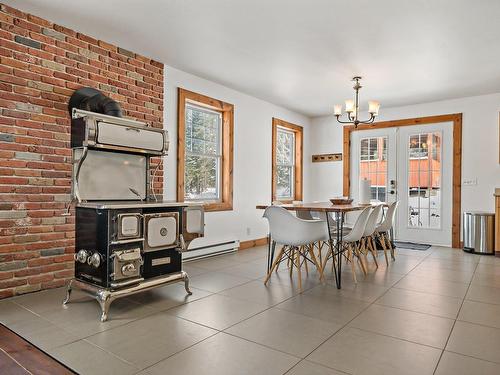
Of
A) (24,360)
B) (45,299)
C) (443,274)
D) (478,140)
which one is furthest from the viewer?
(478,140)

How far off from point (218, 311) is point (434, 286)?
222cm

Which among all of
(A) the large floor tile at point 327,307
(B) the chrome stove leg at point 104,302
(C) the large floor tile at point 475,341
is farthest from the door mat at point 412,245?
(B) the chrome stove leg at point 104,302

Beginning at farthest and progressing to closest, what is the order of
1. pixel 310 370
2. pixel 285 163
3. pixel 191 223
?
pixel 285 163
pixel 191 223
pixel 310 370

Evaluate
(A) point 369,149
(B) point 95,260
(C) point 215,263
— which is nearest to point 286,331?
(B) point 95,260

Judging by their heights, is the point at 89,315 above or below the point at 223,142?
below

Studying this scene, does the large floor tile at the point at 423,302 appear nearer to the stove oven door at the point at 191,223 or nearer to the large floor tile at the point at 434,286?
the large floor tile at the point at 434,286

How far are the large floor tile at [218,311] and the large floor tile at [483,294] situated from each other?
193 centimetres

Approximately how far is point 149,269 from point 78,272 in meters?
0.59

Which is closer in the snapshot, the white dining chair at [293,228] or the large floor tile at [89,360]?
the large floor tile at [89,360]

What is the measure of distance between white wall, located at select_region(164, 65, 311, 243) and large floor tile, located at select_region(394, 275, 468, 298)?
2.52 metres

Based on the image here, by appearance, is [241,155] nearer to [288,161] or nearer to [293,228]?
[288,161]

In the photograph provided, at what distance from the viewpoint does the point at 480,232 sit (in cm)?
544

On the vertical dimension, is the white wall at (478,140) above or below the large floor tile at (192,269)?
above

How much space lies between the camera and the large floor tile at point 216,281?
11.5 feet
